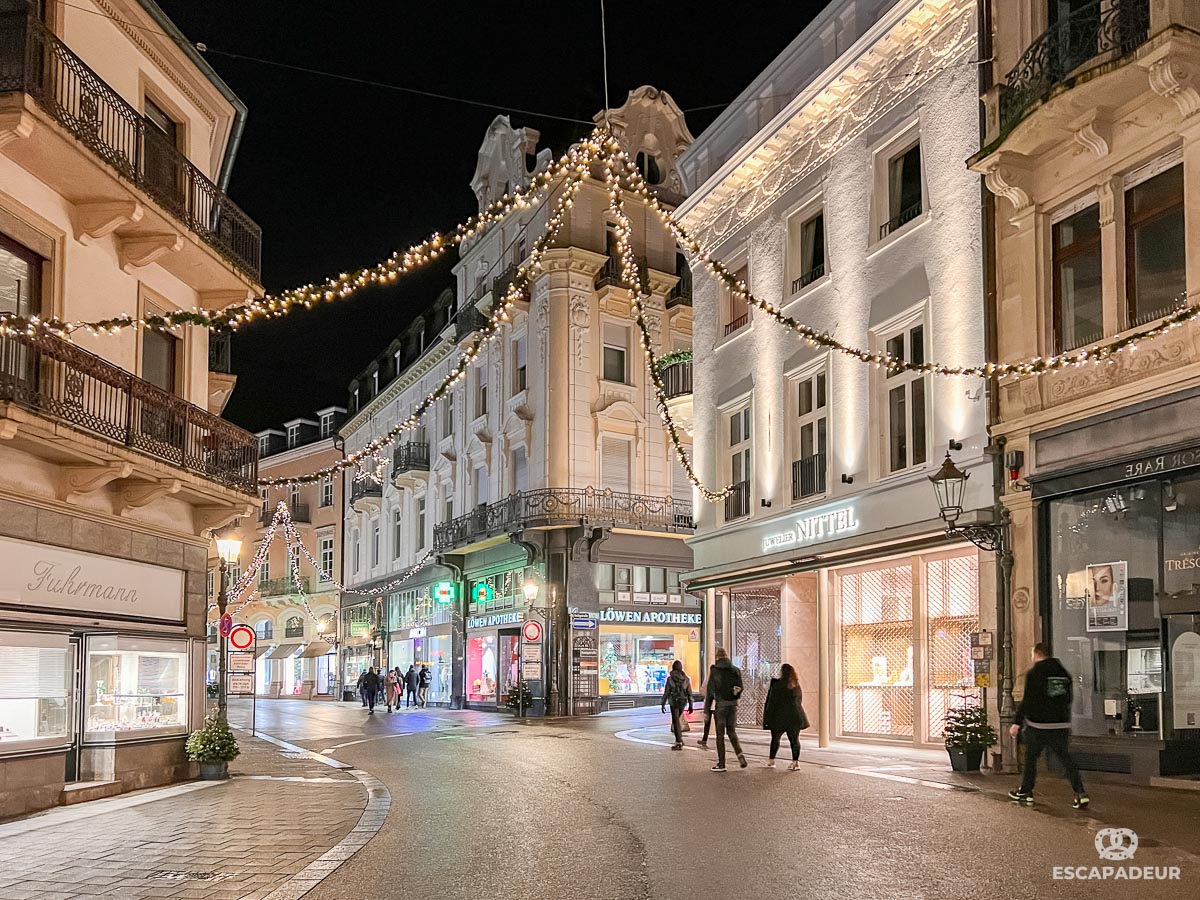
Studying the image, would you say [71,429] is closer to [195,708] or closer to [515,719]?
[195,708]

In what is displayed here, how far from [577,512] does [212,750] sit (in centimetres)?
2218

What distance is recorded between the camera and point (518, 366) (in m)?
41.9

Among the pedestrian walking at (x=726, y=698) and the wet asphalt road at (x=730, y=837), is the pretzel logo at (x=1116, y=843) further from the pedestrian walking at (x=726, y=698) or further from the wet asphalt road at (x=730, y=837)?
the pedestrian walking at (x=726, y=698)

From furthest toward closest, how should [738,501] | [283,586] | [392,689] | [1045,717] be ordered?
1. [283,586]
2. [392,689]
3. [738,501]
4. [1045,717]

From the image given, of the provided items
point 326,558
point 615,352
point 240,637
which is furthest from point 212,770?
point 326,558

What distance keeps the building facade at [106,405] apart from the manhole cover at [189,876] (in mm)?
4784

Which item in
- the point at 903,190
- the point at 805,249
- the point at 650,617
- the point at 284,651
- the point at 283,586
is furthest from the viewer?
the point at 284,651

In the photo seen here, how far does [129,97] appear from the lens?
637 inches

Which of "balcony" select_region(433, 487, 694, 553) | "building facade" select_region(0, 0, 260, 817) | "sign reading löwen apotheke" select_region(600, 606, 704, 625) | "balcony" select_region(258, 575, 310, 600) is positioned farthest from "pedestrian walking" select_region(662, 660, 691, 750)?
"balcony" select_region(258, 575, 310, 600)

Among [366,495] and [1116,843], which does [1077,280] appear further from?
[366,495]

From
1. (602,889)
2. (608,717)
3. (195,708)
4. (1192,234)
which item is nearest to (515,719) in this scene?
(608,717)

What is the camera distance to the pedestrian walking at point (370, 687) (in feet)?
130

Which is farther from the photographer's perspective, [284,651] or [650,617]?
[284,651]

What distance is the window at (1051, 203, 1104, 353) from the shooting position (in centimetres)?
1606
